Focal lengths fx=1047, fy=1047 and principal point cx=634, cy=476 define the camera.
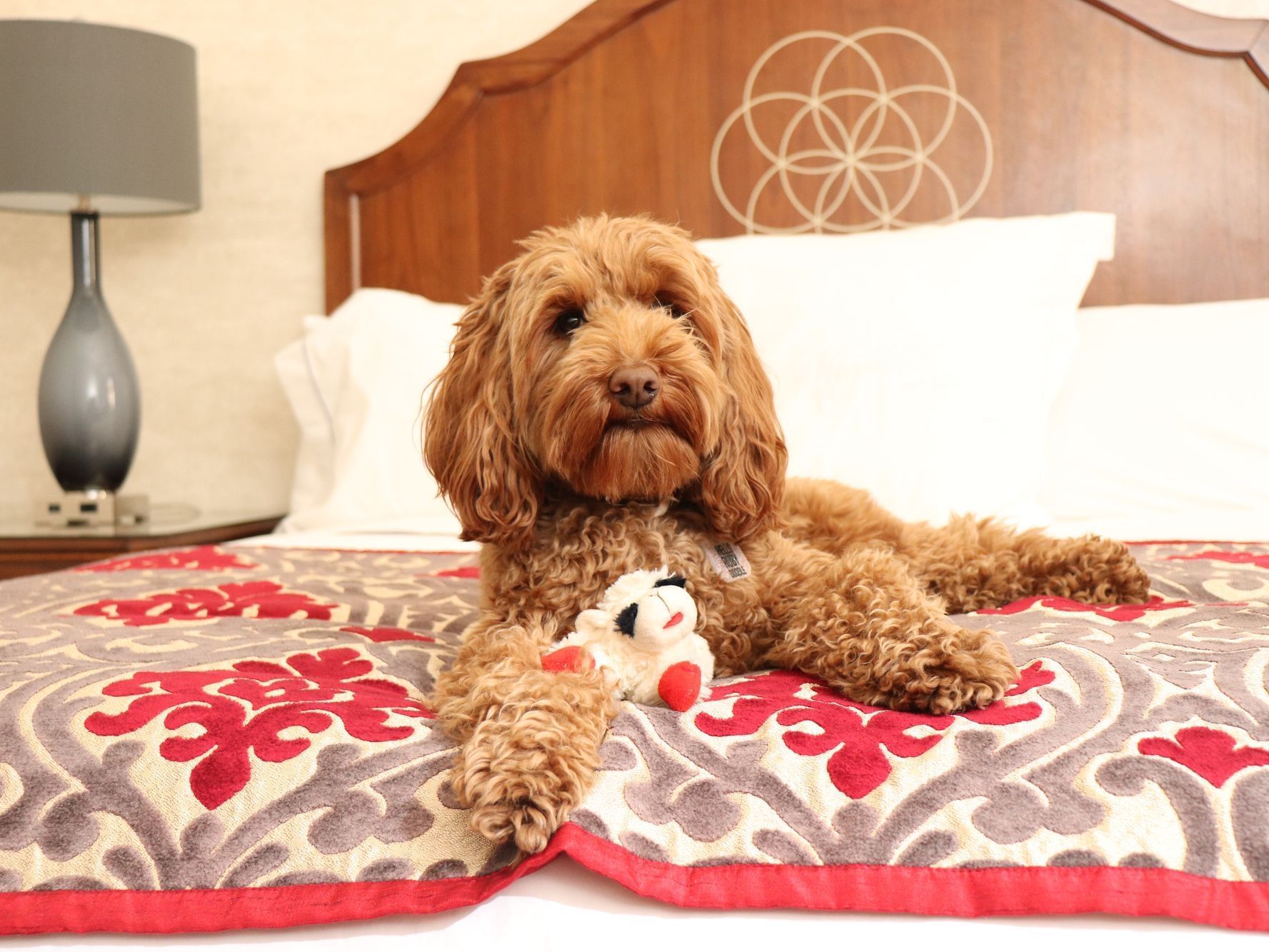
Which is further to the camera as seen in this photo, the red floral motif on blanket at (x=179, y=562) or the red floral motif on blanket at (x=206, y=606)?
the red floral motif on blanket at (x=179, y=562)

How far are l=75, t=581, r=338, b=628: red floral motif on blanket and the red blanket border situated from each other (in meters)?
0.89

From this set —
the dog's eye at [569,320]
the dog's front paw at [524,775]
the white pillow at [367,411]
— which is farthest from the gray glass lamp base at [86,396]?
the dog's front paw at [524,775]

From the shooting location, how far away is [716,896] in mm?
983

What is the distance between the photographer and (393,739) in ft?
3.89

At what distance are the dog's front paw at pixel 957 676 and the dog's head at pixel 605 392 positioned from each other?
404 mm

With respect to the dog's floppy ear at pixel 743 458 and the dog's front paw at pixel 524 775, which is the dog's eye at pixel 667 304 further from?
the dog's front paw at pixel 524 775

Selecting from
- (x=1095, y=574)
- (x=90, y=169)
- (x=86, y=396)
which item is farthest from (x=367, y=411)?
(x=1095, y=574)

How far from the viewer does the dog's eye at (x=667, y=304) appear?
1592 millimetres

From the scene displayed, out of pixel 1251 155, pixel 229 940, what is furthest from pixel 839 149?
pixel 229 940

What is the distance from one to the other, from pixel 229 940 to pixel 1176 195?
11.2ft

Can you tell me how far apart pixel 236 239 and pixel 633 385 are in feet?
10.4

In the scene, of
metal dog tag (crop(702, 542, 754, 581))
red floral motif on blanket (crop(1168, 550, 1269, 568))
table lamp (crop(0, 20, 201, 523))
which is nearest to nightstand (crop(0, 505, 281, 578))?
table lamp (crop(0, 20, 201, 523))

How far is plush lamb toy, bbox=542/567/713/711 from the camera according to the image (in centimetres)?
131

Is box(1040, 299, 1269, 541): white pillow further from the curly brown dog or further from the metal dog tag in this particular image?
the metal dog tag
